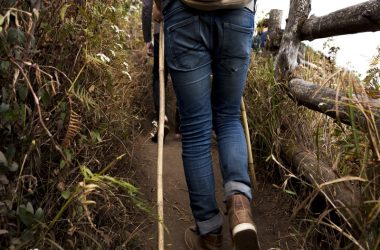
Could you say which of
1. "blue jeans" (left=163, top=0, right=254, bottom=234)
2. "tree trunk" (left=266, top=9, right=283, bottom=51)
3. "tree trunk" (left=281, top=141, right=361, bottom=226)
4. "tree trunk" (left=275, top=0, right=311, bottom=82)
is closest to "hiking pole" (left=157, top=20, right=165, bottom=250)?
"blue jeans" (left=163, top=0, right=254, bottom=234)

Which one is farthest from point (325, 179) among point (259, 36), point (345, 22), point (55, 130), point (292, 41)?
point (259, 36)

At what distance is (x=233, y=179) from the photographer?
2223mm

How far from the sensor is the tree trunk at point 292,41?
141 inches

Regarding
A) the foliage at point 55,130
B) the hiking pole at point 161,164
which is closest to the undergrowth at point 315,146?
the hiking pole at point 161,164

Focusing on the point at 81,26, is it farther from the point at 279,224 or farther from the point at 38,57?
the point at 279,224

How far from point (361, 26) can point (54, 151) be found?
185 centimetres

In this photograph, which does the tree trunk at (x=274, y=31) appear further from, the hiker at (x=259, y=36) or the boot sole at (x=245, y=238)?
the boot sole at (x=245, y=238)

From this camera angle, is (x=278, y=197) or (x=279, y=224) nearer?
(x=279, y=224)

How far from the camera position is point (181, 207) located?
3062 millimetres

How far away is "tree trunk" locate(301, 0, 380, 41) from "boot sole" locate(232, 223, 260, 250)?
1292 mm

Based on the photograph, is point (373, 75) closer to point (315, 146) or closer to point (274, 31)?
point (315, 146)

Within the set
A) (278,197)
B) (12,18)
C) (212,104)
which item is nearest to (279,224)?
(278,197)

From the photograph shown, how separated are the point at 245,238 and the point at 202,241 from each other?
0.43m

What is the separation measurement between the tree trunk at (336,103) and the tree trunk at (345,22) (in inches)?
15.4
